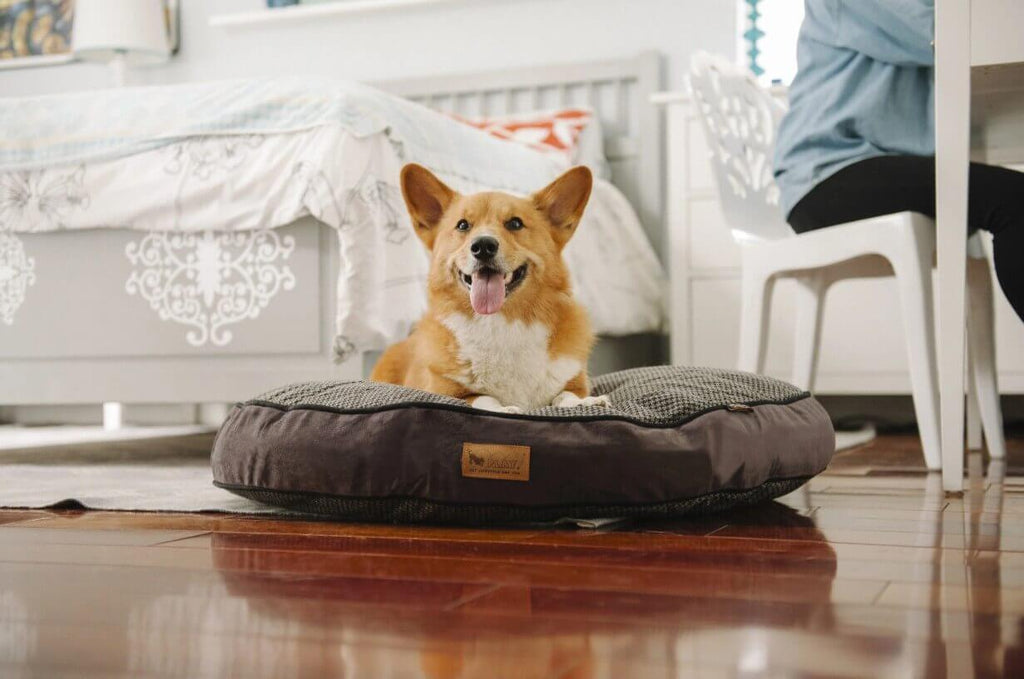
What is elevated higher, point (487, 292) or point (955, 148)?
point (955, 148)

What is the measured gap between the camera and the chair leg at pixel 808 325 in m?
2.36

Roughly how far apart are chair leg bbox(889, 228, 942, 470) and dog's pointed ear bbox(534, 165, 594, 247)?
1.96 feet

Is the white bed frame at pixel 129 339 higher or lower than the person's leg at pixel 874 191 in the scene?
lower

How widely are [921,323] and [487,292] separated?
0.83 meters

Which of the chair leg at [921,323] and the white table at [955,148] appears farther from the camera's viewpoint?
the chair leg at [921,323]

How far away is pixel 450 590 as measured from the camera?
2.95 feet

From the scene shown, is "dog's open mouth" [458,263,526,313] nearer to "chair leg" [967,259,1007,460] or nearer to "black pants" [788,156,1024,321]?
"black pants" [788,156,1024,321]

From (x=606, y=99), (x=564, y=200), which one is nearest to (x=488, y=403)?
(x=564, y=200)

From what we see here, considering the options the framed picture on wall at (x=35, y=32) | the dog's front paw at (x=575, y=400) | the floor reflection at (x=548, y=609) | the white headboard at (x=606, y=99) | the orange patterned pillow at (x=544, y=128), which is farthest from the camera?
the framed picture on wall at (x=35, y=32)

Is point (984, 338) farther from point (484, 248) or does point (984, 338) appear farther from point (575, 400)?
point (484, 248)

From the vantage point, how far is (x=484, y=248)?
61.1 inches

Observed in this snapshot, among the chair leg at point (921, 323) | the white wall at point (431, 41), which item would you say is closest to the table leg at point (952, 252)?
the chair leg at point (921, 323)

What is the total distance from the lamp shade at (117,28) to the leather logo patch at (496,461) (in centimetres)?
323

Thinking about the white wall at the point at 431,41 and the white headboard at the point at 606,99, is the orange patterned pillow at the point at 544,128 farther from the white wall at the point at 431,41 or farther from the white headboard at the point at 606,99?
the white wall at the point at 431,41
